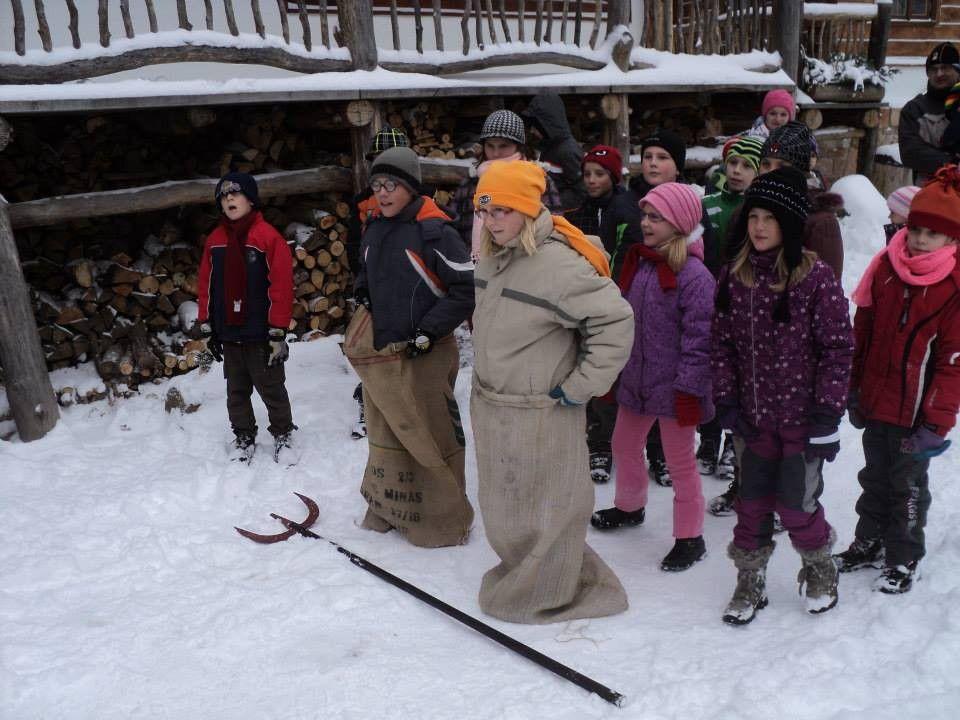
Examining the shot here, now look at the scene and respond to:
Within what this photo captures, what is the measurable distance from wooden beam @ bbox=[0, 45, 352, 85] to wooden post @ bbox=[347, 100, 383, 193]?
38 cm

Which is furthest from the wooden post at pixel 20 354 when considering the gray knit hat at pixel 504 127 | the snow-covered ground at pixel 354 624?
the gray knit hat at pixel 504 127

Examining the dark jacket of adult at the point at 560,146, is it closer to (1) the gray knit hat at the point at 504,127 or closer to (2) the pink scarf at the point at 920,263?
(1) the gray knit hat at the point at 504,127

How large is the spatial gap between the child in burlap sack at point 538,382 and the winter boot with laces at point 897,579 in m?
1.08

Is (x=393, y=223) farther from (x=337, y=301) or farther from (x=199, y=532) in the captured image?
(x=337, y=301)

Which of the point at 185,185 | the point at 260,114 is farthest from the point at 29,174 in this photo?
the point at 260,114

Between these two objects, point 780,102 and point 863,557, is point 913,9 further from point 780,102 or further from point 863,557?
point 863,557

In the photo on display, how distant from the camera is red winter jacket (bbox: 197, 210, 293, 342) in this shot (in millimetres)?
4871

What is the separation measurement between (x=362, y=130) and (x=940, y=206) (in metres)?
4.64

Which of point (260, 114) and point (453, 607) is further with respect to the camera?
point (260, 114)

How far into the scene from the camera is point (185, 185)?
602cm

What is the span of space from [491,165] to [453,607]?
1.88 m

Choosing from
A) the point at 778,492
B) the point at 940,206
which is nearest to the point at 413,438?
the point at 778,492

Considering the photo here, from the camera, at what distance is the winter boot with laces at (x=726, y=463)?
4.70m

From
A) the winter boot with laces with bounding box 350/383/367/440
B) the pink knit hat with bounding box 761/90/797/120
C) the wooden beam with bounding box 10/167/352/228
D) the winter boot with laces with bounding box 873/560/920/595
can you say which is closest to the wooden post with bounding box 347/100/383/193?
the wooden beam with bounding box 10/167/352/228
